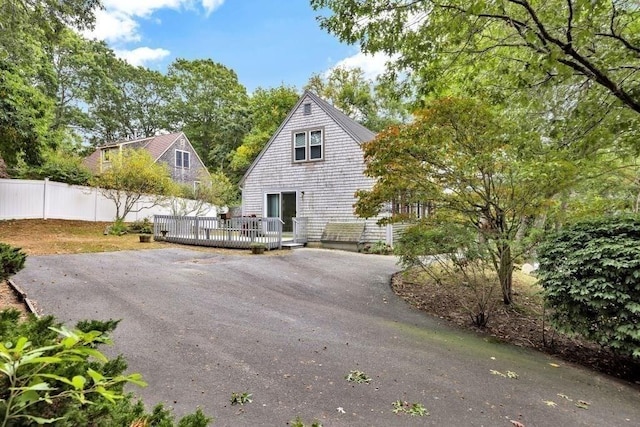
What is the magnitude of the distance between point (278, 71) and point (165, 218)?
14.1 m

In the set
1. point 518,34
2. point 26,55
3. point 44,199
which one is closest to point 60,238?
point 44,199

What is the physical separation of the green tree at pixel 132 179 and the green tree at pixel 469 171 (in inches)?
491

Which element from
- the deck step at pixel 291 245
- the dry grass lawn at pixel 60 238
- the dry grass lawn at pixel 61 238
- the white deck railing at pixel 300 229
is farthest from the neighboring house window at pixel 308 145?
the dry grass lawn at pixel 60 238

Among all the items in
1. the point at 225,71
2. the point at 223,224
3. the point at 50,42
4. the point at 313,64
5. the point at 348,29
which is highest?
the point at 225,71

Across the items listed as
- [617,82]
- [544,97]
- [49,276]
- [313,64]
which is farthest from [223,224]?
[313,64]

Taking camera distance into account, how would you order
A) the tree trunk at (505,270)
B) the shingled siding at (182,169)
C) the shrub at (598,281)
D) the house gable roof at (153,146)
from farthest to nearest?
the shingled siding at (182,169) → the house gable roof at (153,146) → the tree trunk at (505,270) → the shrub at (598,281)

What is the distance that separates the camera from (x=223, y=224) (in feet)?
41.6

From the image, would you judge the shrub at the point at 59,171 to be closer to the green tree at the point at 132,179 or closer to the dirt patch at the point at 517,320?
the green tree at the point at 132,179

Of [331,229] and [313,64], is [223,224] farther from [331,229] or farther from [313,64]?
[313,64]

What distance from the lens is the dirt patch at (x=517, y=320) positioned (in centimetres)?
509

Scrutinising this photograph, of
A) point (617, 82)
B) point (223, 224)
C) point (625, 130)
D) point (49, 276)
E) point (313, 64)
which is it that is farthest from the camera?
point (313, 64)

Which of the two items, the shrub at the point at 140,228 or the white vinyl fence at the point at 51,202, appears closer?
the white vinyl fence at the point at 51,202

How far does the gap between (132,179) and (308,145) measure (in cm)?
823

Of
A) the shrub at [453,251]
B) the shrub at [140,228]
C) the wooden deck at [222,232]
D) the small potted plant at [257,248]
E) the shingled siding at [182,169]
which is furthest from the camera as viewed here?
the shingled siding at [182,169]
